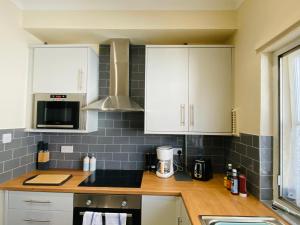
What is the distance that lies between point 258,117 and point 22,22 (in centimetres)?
226

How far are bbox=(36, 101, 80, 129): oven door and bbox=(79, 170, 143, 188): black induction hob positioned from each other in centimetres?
54

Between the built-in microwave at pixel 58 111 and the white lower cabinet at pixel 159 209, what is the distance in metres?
0.95

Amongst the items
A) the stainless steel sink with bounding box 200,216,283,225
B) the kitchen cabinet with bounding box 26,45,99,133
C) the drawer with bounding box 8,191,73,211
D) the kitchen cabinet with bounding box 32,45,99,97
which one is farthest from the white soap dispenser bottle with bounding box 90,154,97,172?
the stainless steel sink with bounding box 200,216,283,225

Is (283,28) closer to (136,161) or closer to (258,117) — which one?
(258,117)

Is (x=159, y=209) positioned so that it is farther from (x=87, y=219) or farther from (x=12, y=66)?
(x=12, y=66)

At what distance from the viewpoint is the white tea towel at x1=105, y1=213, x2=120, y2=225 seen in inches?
65.4

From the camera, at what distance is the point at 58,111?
2.05 metres

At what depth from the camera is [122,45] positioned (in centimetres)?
217

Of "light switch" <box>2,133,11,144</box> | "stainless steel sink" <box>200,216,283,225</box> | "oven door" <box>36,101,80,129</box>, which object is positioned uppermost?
"oven door" <box>36,101,80,129</box>

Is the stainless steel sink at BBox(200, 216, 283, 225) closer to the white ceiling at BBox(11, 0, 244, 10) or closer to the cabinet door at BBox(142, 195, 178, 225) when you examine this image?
the cabinet door at BBox(142, 195, 178, 225)

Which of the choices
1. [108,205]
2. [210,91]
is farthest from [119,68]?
[108,205]

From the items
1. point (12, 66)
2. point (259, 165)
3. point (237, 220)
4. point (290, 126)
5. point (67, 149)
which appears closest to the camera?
point (237, 220)

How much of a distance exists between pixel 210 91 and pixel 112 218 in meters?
1.44

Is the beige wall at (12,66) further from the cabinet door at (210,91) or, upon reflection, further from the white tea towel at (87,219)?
the cabinet door at (210,91)
